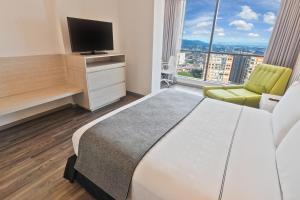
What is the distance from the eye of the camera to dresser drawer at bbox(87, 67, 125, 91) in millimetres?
2700

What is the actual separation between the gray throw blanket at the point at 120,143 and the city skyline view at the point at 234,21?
11.2ft

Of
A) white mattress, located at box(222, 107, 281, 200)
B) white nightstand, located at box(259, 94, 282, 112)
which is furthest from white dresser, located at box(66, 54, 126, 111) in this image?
white nightstand, located at box(259, 94, 282, 112)

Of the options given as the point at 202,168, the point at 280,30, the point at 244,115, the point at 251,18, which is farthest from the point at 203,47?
the point at 202,168

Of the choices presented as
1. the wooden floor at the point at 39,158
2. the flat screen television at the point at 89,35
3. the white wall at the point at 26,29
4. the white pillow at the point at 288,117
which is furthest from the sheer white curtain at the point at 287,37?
the white wall at the point at 26,29

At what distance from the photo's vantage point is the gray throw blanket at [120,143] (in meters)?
1.05

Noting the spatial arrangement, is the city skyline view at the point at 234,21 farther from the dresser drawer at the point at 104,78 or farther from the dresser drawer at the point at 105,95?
the dresser drawer at the point at 105,95

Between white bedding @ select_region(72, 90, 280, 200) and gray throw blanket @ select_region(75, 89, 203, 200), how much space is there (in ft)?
0.21

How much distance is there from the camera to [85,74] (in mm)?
2586

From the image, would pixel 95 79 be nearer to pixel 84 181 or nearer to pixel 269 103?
pixel 84 181

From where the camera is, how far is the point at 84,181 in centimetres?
137

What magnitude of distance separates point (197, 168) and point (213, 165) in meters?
0.11

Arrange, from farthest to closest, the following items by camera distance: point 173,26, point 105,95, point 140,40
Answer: point 173,26 → point 140,40 → point 105,95

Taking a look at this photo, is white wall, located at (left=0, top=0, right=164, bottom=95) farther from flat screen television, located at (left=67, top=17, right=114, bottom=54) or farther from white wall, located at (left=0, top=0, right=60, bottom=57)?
flat screen television, located at (left=67, top=17, right=114, bottom=54)

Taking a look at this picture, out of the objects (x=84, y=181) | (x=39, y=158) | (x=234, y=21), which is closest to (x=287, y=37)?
(x=234, y=21)
